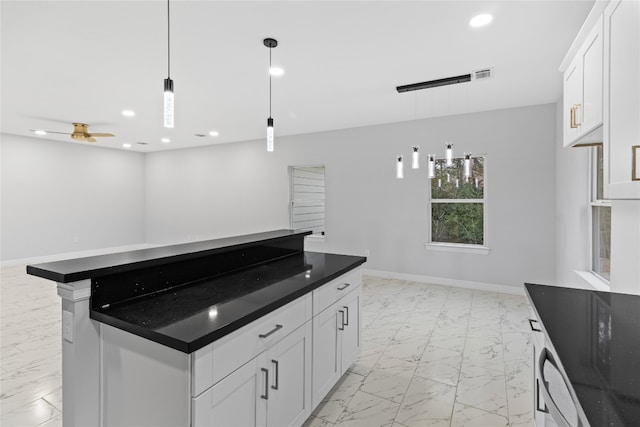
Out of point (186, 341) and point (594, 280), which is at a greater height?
point (186, 341)

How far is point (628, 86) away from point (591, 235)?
237 centimetres

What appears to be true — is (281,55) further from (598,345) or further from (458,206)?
(458,206)

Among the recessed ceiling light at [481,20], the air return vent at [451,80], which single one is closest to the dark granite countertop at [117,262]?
the recessed ceiling light at [481,20]

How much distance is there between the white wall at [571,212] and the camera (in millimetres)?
3279

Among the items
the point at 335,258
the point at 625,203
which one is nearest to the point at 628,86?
the point at 625,203

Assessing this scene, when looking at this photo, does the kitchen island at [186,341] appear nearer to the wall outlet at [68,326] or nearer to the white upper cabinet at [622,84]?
the wall outlet at [68,326]

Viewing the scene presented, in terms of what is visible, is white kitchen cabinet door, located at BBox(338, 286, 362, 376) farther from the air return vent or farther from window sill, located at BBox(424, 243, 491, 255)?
window sill, located at BBox(424, 243, 491, 255)

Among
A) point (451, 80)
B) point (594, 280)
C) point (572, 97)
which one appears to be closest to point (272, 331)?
point (572, 97)

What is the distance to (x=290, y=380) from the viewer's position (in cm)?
171

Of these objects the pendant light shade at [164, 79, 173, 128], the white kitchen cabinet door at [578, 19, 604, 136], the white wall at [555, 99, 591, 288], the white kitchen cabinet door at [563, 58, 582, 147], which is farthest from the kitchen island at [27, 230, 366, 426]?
the white wall at [555, 99, 591, 288]

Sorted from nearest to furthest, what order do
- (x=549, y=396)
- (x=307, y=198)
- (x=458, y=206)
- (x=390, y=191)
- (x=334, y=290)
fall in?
(x=549, y=396) < (x=334, y=290) < (x=458, y=206) < (x=390, y=191) < (x=307, y=198)

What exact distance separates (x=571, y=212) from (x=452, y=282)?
2.01m

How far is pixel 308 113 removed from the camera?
16.5 ft

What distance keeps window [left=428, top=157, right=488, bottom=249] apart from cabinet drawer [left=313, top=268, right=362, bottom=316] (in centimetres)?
312
